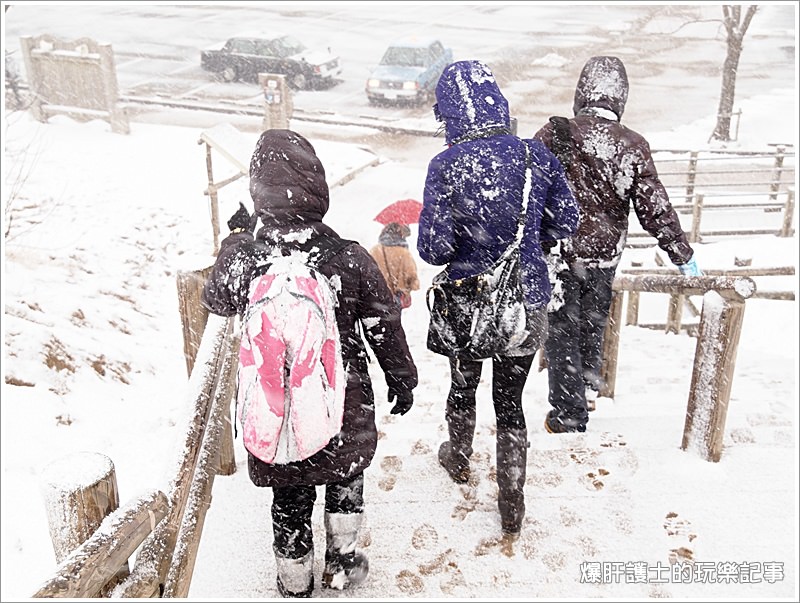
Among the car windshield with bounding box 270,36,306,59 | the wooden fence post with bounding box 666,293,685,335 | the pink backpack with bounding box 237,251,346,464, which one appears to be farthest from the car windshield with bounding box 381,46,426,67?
the pink backpack with bounding box 237,251,346,464

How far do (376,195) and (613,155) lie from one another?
318 inches

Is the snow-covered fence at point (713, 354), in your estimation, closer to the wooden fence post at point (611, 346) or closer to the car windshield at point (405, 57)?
the wooden fence post at point (611, 346)

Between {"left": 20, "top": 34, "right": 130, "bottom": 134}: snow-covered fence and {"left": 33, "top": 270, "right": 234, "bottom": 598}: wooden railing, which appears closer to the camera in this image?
{"left": 33, "top": 270, "right": 234, "bottom": 598}: wooden railing

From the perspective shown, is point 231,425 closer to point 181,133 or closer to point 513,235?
point 513,235

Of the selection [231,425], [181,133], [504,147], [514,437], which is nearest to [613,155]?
[504,147]

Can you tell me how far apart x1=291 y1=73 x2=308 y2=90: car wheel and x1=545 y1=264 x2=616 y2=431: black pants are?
53.1 ft

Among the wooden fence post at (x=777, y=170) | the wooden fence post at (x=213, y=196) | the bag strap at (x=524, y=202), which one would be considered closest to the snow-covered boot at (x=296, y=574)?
the bag strap at (x=524, y=202)

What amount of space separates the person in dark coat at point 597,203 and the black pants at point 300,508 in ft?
4.77

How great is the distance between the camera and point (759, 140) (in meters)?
16.2

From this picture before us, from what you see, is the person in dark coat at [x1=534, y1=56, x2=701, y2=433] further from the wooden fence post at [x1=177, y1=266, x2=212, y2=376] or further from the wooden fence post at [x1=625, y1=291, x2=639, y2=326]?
the wooden fence post at [x1=625, y1=291, x2=639, y2=326]

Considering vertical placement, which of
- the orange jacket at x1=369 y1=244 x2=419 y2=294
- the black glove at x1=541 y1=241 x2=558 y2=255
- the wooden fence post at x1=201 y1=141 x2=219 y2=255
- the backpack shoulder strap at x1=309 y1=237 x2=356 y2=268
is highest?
the backpack shoulder strap at x1=309 y1=237 x2=356 y2=268

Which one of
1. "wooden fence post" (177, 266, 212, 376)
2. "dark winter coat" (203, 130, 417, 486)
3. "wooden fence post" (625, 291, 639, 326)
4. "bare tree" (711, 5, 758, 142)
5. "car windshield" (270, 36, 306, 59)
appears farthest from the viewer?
"car windshield" (270, 36, 306, 59)

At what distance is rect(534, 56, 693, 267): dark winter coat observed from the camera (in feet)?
11.5

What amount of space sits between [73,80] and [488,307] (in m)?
13.3
